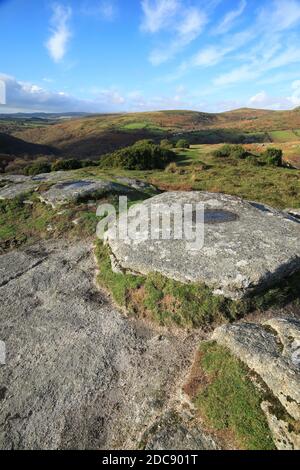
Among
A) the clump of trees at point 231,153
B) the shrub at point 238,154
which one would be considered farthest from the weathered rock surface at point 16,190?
the shrub at point 238,154

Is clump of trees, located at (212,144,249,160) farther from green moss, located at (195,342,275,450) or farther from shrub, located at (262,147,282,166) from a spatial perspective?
green moss, located at (195,342,275,450)

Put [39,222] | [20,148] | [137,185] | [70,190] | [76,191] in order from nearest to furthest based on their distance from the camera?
1. [39,222]
2. [76,191]
3. [70,190]
4. [137,185]
5. [20,148]

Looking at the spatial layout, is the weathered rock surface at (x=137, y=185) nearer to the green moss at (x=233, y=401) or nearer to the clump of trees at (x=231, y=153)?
the green moss at (x=233, y=401)

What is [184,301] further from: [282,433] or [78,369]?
[282,433]

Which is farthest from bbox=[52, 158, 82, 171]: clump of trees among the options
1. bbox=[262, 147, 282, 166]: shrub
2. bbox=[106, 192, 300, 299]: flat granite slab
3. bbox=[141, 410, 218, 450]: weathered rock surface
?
bbox=[141, 410, 218, 450]: weathered rock surface

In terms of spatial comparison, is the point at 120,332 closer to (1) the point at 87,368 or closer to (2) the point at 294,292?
(1) the point at 87,368

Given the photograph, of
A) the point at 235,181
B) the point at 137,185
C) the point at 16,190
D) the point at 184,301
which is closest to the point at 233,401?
the point at 184,301
